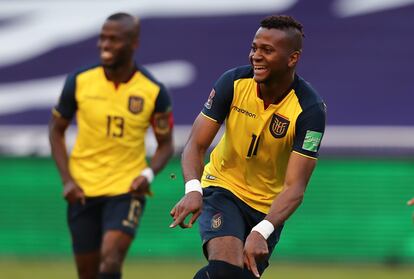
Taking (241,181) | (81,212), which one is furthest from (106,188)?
(241,181)

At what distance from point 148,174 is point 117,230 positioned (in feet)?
2.42

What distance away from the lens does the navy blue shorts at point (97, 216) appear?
9.94m

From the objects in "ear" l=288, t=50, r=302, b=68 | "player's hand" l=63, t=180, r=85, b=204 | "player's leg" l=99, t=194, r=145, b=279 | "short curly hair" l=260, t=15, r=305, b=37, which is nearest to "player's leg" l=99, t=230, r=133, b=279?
"player's leg" l=99, t=194, r=145, b=279

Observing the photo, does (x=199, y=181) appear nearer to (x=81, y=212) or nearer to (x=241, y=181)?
(x=241, y=181)

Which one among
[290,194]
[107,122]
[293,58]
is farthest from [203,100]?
[290,194]

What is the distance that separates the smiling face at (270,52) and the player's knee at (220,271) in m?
1.31

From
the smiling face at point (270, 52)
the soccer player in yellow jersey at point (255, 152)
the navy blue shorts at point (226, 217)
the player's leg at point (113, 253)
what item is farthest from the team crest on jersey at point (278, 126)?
the player's leg at point (113, 253)

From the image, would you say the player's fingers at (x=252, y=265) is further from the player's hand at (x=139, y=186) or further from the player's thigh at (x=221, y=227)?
the player's hand at (x=139, y=186)

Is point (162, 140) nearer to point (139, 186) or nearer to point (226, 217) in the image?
point (139, 186)

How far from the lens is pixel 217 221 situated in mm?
7926

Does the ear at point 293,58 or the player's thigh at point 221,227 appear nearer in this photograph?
the player's thigh at point 221,227

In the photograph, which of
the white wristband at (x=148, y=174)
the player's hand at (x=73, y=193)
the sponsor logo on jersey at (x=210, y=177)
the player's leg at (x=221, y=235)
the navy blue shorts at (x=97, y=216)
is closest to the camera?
the player's leg at (x=221, y=235)

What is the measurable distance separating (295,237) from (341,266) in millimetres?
896

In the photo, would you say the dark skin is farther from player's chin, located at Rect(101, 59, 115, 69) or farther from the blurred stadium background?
the blurred stadium background
